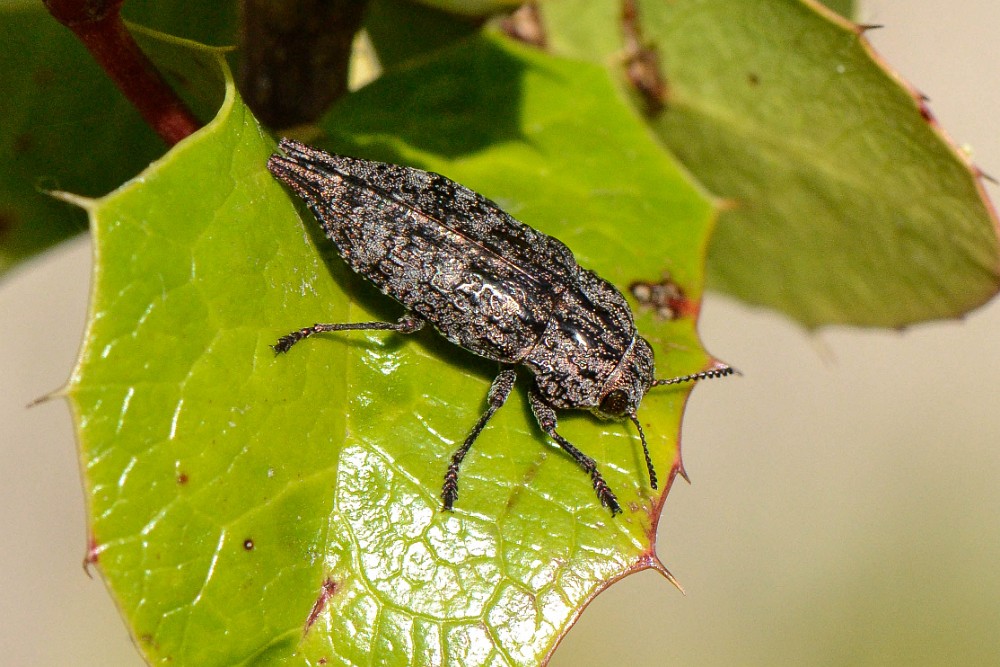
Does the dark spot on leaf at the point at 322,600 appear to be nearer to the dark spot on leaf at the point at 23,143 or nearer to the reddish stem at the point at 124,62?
the reddish stem at the point at 124,62

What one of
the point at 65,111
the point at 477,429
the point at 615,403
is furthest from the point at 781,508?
the point at 65,111

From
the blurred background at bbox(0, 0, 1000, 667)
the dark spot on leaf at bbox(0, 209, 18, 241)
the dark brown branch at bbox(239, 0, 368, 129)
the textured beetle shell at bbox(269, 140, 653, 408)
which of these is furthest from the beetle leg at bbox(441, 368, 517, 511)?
the blurred background at bbox(0, 0, 1000, 667)

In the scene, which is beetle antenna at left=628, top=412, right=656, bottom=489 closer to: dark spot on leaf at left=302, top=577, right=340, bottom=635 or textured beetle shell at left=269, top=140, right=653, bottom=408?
textured beetle shell at left=269, top=140, right=653, bottom=408

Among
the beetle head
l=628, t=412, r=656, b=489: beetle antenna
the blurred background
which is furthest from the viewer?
the blurred background

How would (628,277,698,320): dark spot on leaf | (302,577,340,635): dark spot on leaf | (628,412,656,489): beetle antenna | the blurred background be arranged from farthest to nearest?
the blurred background
(628,277,698,320): dark spot on leaf
(628,412,656,489): beetle antenna
(302,577,340,635): dark spot on leaf

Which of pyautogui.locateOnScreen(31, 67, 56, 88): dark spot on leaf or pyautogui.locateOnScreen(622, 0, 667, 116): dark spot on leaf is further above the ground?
pyautogui.locateOnScreen(31, 67, 56, 88): dark spot on leaf

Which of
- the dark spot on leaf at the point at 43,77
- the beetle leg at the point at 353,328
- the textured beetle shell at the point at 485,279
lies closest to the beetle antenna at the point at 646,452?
the textured beetle shell at the point at 485,279

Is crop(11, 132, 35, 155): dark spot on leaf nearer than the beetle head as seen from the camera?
Yes
